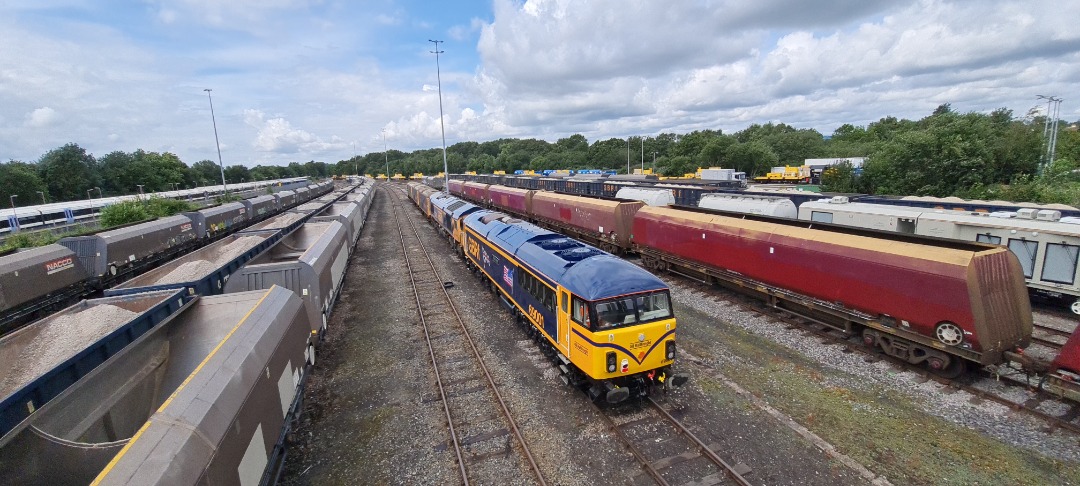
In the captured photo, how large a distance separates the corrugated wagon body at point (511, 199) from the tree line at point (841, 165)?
105 feet

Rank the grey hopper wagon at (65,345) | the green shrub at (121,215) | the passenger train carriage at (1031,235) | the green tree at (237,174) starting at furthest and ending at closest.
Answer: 1. the green tree at (237,174)
2. the green shrub at (121,215)
3. the passenger train carriage at (1031,235)
4. the grey hopper wagon at (65,345)

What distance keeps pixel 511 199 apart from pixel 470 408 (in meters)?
35.4

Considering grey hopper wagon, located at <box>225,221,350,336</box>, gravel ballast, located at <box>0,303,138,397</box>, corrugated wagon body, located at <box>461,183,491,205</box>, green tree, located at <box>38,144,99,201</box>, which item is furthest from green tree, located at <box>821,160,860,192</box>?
green tree, located at <box>38,144,99,201</box>

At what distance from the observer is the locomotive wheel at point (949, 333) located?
425 inches

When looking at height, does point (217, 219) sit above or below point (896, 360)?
above

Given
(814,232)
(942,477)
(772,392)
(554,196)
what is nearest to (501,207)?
(554,196)

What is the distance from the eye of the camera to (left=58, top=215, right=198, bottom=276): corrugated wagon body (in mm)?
19578

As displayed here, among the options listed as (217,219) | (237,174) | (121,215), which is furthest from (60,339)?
(237,174)

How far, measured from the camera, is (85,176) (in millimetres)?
71625

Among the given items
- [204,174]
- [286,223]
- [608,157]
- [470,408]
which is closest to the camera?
Result: [470,408]

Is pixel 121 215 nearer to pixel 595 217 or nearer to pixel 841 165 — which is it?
pixel 595 217

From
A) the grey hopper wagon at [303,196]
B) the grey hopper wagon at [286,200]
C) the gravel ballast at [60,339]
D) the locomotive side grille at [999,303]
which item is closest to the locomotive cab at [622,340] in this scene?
the locomotive side grille at [999,303]

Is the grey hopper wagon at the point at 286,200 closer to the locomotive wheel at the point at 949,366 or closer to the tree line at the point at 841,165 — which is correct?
the tree line at the point at 841,165

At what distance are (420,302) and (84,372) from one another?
1216 cm
